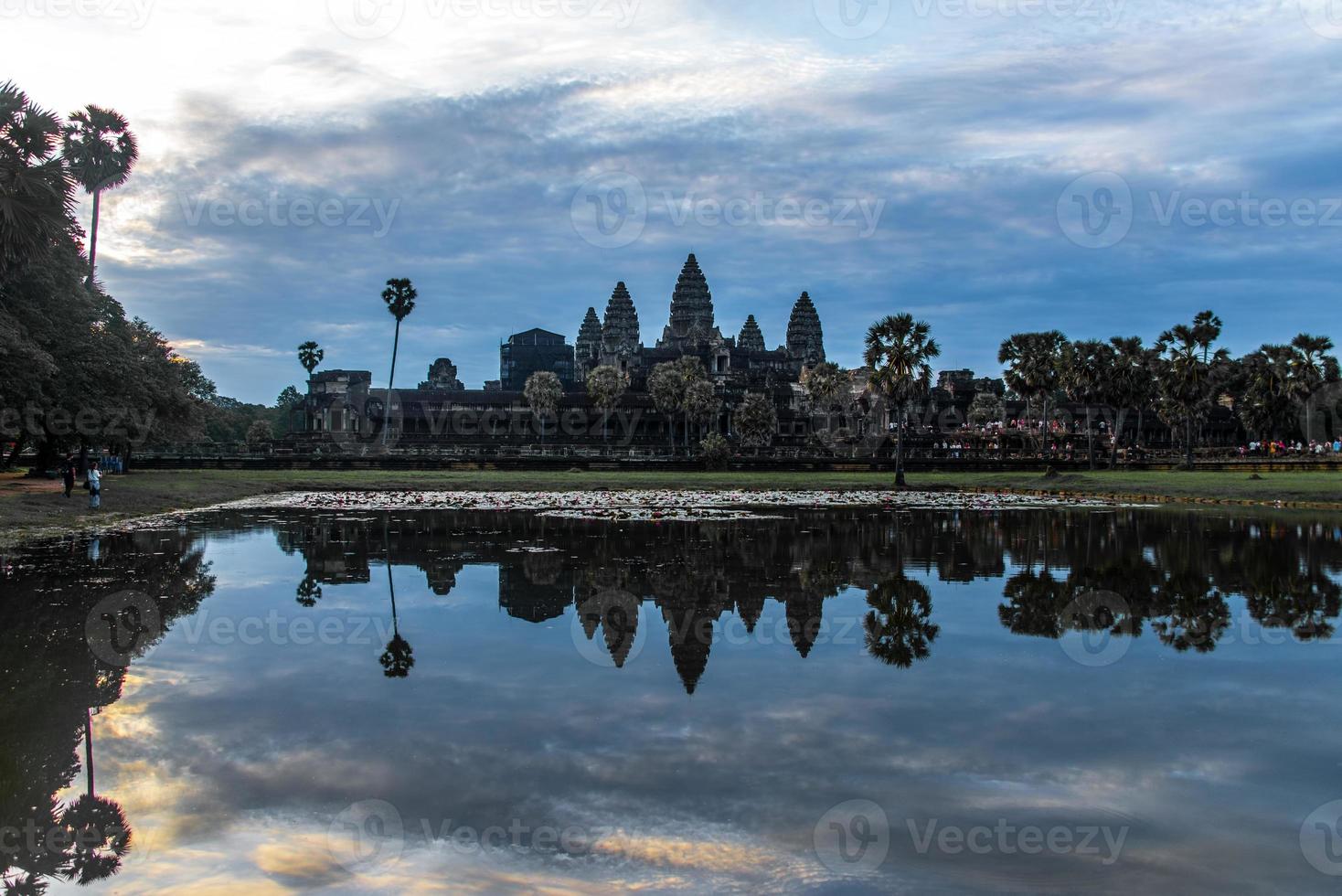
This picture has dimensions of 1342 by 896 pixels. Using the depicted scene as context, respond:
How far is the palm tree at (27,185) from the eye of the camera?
23.8 m

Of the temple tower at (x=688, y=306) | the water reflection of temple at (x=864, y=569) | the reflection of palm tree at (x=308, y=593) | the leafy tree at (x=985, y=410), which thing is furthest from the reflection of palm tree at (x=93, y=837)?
the temple tower at (x=688, y=306)

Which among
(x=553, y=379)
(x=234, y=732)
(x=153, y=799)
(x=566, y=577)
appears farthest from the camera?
(x=553, y=379)

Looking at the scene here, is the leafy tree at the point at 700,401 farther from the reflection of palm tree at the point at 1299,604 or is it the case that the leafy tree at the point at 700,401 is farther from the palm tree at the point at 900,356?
the reflection of palm tree at the point at 1299,604

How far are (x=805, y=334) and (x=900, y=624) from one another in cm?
13281

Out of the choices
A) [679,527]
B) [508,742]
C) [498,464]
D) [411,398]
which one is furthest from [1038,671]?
[411,398]

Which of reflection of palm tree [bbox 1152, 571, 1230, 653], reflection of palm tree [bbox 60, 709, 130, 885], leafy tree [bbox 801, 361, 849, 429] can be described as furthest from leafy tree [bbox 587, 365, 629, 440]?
reflection of palm tree [bbox 60, 709, 130, 885]

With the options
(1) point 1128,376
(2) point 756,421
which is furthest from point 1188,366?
(2) point 756,421

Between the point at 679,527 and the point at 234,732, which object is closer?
the point at 234,732

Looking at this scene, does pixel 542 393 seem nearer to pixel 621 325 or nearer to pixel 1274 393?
pixel 621 325

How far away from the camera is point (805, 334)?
14412 cm

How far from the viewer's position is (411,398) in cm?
10400

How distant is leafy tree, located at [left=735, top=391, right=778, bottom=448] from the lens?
93.5 metres

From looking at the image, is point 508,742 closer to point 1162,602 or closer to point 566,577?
point 566,577

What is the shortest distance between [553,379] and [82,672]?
9083cm
